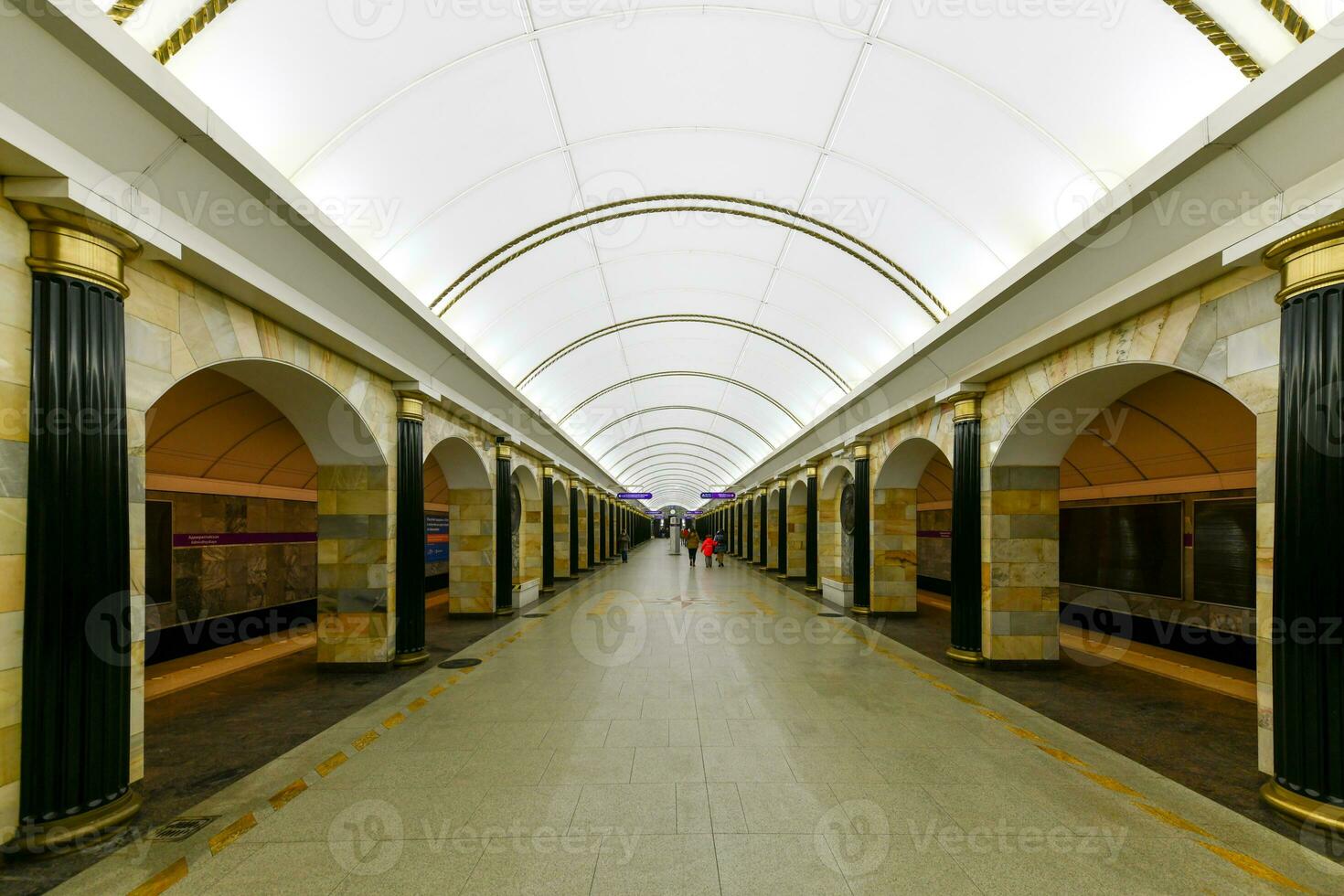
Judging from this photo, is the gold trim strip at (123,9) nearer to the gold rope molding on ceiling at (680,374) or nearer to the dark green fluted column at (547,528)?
the dark green fluted column at (547,528)

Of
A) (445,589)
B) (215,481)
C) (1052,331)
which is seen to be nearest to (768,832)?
(1052,331)

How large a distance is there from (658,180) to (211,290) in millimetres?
5193

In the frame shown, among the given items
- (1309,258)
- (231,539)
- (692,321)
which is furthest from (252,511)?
(1309,258)

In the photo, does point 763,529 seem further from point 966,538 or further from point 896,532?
point 966,538

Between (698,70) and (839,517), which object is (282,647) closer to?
(698,70)

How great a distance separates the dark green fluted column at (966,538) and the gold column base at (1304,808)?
13.6 ft

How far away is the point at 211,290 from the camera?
4.94 metres

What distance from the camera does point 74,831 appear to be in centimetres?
Result: 348

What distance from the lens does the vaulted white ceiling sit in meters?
4.54

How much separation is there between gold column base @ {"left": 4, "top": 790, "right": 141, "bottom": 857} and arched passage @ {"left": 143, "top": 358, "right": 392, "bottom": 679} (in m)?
3.71

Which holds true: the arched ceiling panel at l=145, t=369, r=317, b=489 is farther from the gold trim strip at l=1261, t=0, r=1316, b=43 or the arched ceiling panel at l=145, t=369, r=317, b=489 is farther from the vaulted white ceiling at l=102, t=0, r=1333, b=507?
the gold trim strip at l=1261, t=0, r=1316, b=43

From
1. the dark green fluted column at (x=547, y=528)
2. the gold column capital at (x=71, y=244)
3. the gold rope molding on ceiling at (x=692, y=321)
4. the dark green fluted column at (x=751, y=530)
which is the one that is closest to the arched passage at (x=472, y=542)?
the gold rope molding on ceiling at (x=692, y=321)

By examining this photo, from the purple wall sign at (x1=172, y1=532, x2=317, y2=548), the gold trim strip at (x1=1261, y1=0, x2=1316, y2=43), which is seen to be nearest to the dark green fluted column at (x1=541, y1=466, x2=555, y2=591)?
the purple wall sign at (x1=172, y1=532, x2=317, y2=548)

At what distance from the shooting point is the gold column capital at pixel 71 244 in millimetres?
3461
